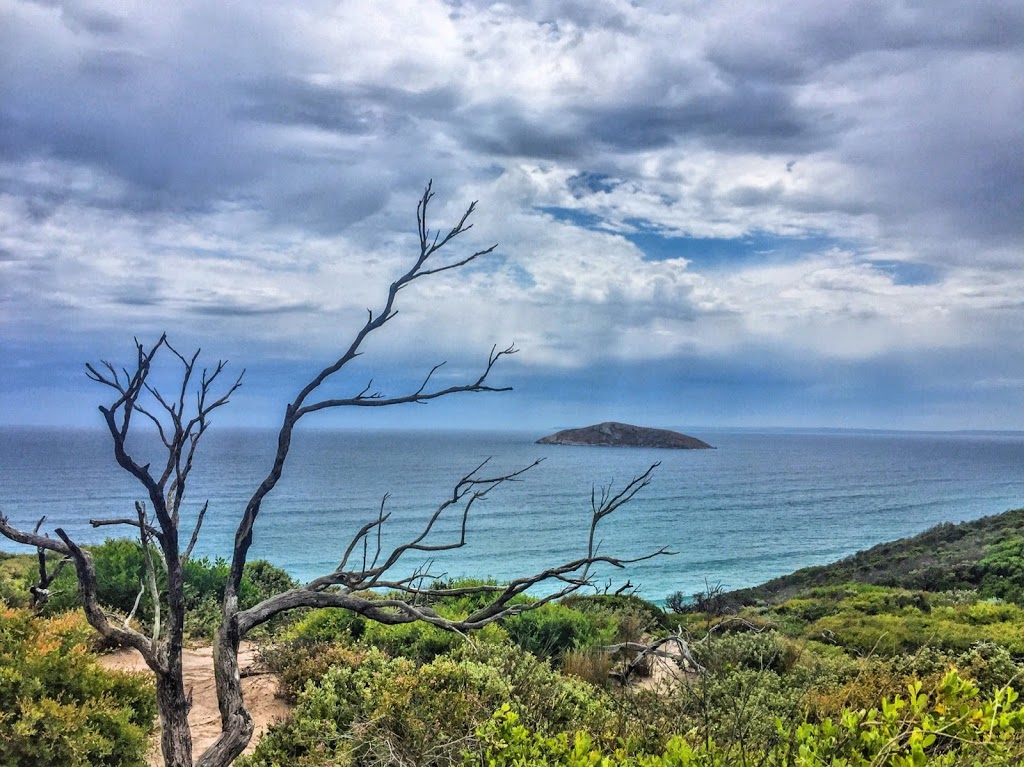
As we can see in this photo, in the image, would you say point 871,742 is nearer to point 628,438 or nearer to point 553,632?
point 553,632

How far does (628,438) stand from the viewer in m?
179

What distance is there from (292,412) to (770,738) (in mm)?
4131

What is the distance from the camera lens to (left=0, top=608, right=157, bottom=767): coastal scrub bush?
4.84m

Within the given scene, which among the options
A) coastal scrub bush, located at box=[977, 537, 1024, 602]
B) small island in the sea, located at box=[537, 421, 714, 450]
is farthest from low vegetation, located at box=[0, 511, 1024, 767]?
small island in the sea, located at box=[537, 421, 714, 450]

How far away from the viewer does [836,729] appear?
3270 mm

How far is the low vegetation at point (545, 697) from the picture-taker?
319 cm

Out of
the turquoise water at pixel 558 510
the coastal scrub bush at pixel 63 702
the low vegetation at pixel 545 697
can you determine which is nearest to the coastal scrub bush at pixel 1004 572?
the low vegetation at pixel 545 697

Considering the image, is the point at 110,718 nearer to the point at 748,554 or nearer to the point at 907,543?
the point at 907,543

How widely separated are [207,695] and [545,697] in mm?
4764

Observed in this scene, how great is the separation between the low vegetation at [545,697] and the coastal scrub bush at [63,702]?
0.01m

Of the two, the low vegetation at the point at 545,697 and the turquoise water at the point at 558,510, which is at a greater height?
the low vegetation at the point at 545,697

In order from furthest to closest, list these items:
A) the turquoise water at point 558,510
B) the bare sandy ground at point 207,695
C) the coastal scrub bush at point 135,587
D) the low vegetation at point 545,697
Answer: the turquoise water at point 558,510 → the coastal scrub bush at point 135,587 → the bare sandy ground at point 207,695 → the low vegetation at point 545,697

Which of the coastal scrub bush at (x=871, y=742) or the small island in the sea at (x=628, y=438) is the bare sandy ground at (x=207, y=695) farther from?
the small island in the sea at (x=628, y=438)

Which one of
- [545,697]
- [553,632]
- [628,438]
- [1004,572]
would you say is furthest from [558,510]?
[628,438]
